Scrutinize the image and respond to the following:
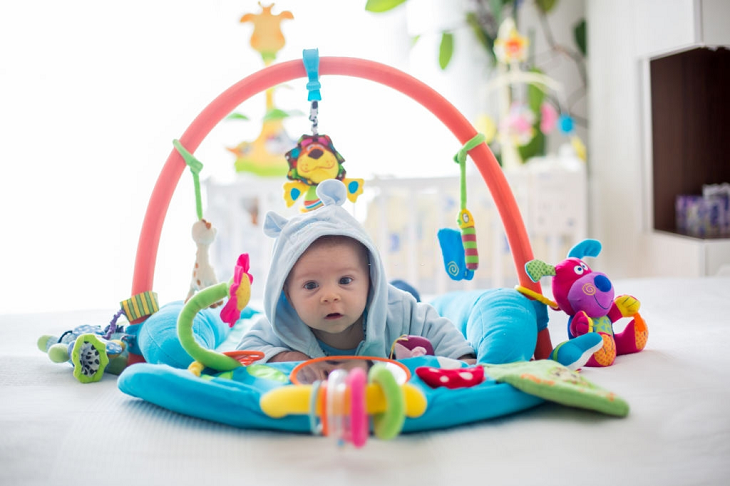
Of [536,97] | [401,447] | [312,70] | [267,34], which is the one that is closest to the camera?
[401,447]

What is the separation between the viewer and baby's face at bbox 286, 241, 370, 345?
3.48 ft

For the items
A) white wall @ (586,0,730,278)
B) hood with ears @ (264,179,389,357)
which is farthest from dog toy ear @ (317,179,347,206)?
white wall @ (586,0,730,278)

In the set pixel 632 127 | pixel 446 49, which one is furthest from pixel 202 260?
pixel 446 49

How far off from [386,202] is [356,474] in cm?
182

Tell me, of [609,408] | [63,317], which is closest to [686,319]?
[609,408]

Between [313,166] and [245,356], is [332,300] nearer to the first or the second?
[245,356]

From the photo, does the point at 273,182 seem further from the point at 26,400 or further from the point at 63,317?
the point at 26,400

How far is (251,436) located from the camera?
32.4 inches

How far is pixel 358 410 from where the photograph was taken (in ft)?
2.21

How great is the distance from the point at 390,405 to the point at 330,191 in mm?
534

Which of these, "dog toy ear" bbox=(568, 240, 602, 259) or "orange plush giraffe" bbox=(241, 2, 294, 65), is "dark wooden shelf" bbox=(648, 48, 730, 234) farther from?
"dog toy ear" bbox=(568, 240, 602, 259)

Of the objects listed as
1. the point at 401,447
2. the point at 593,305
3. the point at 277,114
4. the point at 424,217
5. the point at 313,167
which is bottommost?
the point at 401,447

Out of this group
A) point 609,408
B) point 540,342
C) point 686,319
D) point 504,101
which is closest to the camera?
point 609,408

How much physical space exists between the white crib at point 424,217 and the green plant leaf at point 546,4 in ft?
2.61
